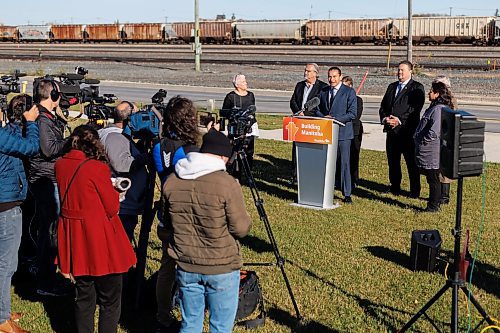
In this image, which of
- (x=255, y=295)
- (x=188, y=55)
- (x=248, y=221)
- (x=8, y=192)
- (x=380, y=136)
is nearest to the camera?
(x=248, y=221)

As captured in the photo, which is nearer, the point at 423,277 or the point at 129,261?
the point at 129,261

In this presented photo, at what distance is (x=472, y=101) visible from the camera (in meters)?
26.0

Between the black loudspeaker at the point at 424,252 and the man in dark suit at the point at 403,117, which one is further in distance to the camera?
the man in dark suit at the point at 403,117

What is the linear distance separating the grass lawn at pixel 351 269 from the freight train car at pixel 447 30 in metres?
49.6

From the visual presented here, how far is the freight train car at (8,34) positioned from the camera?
287 feet

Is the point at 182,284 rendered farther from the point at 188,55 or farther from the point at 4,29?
the point at 4,29

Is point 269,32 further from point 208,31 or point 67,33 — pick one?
point 67,33

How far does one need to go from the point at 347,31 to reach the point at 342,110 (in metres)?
56.0

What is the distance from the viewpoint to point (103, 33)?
258 feet

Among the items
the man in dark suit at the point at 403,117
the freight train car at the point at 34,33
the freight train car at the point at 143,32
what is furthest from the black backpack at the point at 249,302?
the freight train car at the point at 34,33

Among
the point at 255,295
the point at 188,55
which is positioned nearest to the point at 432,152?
the point at 255,295

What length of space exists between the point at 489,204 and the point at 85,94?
6.08 metres

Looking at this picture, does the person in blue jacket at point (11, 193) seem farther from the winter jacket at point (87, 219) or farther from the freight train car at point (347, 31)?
the freight train car at point (347, 31)

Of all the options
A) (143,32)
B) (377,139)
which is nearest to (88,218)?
(377,139)
